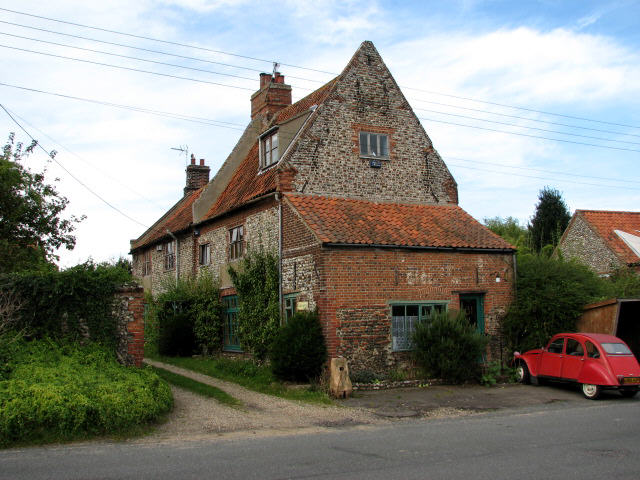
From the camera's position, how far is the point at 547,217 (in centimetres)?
4812

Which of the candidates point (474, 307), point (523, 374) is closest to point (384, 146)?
point (474, 307)

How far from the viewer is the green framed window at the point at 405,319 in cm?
1711

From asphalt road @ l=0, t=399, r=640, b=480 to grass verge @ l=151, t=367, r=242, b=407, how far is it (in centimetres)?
393

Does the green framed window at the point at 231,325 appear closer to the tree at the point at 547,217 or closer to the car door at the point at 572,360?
the car door at the point at 572,360

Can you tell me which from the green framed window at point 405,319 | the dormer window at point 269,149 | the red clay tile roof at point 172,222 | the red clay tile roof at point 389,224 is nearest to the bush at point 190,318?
the red clay tile roof at point 172,222

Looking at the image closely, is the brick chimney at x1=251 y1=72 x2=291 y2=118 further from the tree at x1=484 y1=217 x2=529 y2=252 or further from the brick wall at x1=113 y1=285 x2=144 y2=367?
the tree at x1=484 y1=217 x2=529 y2=252

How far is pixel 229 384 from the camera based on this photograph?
673 inches

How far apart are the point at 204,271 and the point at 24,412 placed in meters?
14.3

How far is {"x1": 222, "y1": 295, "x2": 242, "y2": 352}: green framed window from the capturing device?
21281 mm

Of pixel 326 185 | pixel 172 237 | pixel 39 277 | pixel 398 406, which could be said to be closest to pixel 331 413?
pixel 398 406

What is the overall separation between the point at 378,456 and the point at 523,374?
985cm

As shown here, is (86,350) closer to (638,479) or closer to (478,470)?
(478,470)

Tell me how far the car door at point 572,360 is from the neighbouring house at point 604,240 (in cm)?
1581

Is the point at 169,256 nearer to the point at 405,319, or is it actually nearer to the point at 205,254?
the point at 205,254
